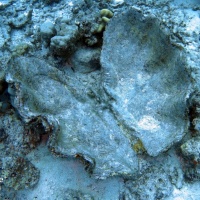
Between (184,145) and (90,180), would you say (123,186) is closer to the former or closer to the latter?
(90,180)

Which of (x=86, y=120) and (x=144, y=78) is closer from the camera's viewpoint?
(x=86, y=120)

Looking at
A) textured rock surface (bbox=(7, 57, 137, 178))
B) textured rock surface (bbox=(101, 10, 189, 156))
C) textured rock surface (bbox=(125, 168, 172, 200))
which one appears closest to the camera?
textured rock surface (bbox=(7, 57, 137, 178))

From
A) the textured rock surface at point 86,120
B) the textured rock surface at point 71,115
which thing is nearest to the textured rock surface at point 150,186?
the textured rock surface at point 86,120

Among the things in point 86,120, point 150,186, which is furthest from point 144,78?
point 150,186

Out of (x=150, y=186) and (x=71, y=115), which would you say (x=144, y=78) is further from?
(x=150, y=186)

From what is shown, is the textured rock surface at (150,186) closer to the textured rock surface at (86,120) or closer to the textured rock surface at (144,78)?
the textured rock surface at (86,120)

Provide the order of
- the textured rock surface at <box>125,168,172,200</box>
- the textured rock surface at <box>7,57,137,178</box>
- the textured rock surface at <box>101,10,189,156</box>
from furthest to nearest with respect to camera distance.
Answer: the textured rock surface at <box>101,10,189,156</box> < the textured rock surface at <box>125,168,172,200</box> < the textured rock surface at <box>7,57,137,178</box>

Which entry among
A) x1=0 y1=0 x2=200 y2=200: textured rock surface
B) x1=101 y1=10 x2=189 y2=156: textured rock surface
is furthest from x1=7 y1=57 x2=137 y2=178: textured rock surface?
x1=101 y1=10 x2=189 y2=156: textured rock surface

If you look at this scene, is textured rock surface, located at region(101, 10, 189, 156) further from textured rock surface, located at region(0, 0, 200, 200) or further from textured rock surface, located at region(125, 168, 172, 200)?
textured rock surface, located at region(125, 168, 172, 200)
